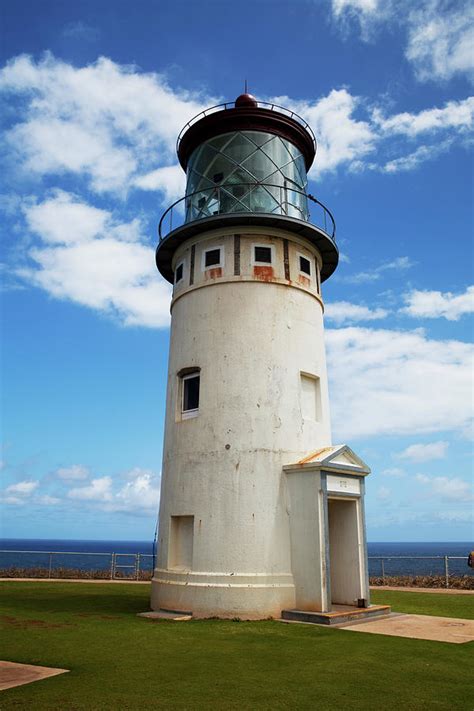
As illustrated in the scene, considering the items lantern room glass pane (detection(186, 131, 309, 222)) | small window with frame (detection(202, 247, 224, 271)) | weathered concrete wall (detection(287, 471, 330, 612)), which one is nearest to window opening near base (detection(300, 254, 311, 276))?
lantern room glass pane (detection(186, 131, 309, 222))

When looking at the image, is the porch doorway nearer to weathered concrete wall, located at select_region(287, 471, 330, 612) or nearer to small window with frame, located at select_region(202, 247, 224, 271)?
weathered concrete wall, located at select_region(287, 471, 330, 612)

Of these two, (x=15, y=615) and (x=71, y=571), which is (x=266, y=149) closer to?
(x=15, y=615)

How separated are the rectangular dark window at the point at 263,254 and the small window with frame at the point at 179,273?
2194mm

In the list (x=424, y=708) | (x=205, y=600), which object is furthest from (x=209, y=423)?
(x=424, y=708)

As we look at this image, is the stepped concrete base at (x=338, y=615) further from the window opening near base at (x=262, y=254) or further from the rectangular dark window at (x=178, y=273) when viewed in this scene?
the rectangular dark window at (x=178, y=273)

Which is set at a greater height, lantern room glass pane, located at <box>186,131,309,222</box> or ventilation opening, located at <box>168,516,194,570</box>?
lantern room glass pane, located at <box>186,131,309,222</box>

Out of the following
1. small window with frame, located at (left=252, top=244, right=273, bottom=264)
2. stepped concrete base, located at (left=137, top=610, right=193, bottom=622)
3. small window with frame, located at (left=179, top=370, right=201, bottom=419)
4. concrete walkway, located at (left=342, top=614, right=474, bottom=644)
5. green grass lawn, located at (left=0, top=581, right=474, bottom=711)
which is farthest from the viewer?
small window with frame, located at (left=252, top=244, right=273, bottom=264)

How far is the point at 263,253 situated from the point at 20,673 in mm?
10309

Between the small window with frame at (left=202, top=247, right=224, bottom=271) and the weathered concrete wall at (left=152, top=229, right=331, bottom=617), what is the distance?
4.8 inches

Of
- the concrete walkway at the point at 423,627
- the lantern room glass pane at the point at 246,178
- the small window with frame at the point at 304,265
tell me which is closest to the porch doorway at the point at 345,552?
the concrete walkway at the point at 423,627

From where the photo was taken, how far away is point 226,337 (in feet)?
45.5

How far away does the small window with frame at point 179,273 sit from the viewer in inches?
611

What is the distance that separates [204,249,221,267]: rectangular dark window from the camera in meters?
14.6

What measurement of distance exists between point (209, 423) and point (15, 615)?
18.5ft
